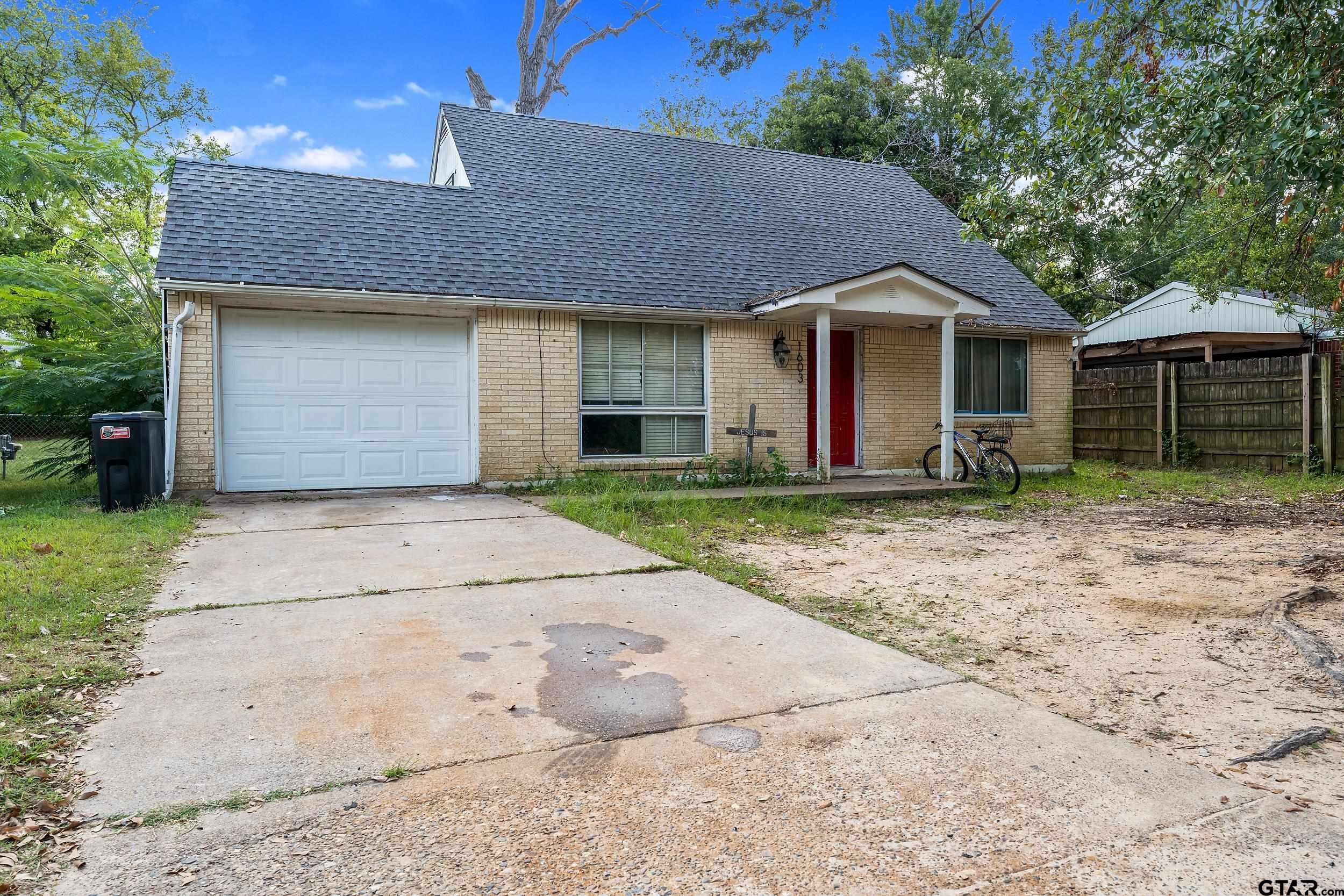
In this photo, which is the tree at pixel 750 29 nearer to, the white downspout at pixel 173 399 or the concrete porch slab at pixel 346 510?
the concrete porch slab at pixel 346 510

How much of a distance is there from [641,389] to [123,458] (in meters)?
6.12

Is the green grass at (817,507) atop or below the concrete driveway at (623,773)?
atop

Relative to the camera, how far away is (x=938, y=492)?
11.0 m

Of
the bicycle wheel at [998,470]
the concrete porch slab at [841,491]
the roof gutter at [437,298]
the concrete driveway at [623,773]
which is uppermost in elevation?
the roof gutter at [437,298]

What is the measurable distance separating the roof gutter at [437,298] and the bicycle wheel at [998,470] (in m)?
4.10

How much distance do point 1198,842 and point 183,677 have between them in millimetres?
3770

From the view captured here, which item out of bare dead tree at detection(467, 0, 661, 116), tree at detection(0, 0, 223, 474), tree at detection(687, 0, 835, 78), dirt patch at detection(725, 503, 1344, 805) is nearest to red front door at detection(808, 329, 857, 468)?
dirt patch at detection(725, 503, 1344, 805)

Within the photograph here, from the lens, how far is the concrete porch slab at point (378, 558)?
16.9 feet

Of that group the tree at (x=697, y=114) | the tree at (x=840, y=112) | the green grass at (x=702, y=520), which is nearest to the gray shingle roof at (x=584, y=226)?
the green grass at (x=702, y=520)

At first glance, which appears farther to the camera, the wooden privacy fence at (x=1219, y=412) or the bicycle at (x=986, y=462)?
the wooden privacy fence at (x=1219, y=412)

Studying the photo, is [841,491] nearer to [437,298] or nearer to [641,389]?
[641,389]

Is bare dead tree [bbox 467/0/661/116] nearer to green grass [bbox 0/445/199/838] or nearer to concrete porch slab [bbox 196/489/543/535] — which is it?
concrete porch slab [bbox 196/489/543/535]

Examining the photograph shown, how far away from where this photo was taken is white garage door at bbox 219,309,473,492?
9.70 m

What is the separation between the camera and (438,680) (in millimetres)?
3455
